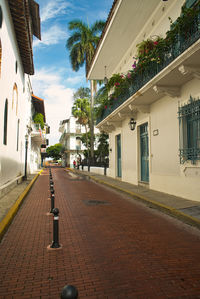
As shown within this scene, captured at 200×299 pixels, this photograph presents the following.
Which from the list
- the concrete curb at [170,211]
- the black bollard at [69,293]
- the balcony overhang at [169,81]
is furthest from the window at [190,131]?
the black bollard at [69,293]

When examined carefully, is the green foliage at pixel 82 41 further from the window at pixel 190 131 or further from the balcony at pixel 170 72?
the window at pixel 190 131

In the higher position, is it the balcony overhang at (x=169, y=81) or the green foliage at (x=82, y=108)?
the green foliage at (x=82, y=108)

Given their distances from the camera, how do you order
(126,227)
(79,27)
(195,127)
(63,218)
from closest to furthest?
1. (126,227)
2. (63,218)
3. (195,127)
4. (79,27)

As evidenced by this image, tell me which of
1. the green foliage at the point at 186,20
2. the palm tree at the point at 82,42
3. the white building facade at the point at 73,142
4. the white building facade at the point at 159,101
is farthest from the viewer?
the white building facade at the point at 73,142

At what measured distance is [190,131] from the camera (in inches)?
348

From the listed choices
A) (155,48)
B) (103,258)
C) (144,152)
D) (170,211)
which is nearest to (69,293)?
(103,258)

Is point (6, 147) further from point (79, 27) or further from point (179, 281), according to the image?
point (79, 27)

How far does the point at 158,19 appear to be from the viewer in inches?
456

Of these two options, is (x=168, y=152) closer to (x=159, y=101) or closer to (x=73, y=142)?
(x=159, y=101)

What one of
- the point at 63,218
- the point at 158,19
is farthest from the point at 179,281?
the point at 158,19

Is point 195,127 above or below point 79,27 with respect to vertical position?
below

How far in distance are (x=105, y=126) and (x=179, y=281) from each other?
16.2 m

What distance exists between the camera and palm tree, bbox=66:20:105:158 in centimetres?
2859

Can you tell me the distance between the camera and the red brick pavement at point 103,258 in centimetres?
306
